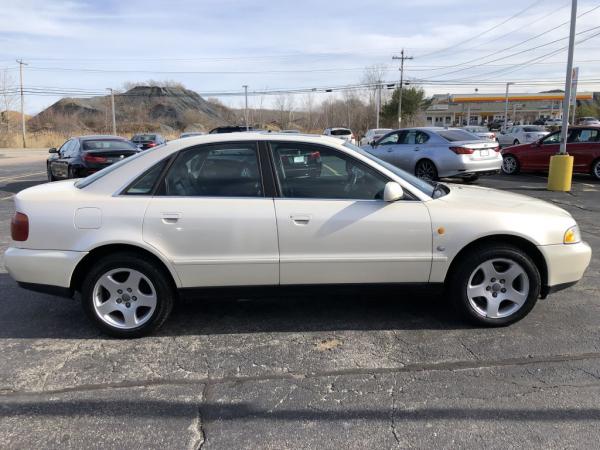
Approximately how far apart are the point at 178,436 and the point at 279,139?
Answer: 2.38 meters

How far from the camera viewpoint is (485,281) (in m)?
4.13

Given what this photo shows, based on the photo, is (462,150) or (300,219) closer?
(300,219)

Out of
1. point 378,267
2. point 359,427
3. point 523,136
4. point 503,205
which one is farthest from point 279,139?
point 523,136

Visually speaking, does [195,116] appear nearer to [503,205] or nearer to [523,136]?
[523,136]

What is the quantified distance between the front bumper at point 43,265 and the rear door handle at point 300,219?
162 centimetres

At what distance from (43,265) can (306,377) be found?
2.21m

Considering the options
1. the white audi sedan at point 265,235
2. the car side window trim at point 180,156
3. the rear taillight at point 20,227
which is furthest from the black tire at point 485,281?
the rear taillight at point 20,227

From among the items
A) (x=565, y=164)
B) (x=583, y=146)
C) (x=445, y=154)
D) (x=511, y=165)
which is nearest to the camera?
(x=565, y=164)

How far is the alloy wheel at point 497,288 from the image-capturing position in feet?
13.5

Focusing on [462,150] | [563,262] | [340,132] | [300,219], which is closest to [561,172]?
[462,150]

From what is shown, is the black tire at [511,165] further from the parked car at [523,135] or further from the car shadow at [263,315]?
the parked car at [523,135]

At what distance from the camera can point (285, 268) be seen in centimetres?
397

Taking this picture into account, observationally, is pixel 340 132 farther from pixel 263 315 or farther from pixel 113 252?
pixel 113 252

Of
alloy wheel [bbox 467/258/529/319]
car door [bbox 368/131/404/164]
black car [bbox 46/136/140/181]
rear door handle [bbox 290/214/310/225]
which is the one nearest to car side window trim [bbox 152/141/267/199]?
rear door handle [bbox 290/214/310/225]
